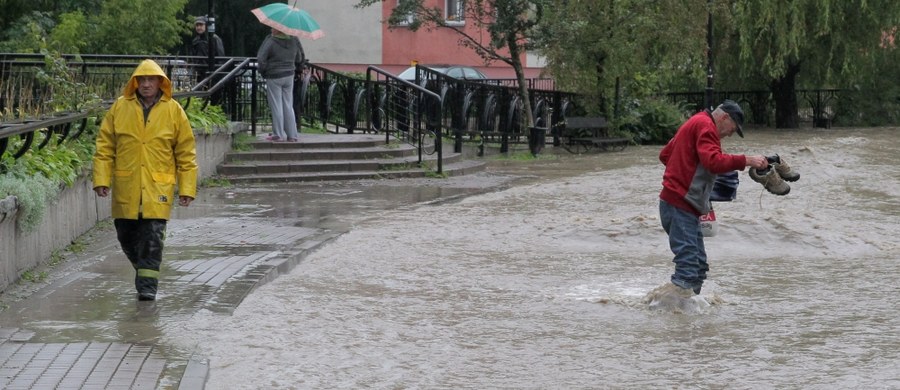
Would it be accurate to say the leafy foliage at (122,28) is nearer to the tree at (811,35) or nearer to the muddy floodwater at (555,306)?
the tree at (811,35)

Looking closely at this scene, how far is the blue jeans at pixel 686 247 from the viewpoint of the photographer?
9367mm

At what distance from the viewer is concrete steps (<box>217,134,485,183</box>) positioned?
18578 mm

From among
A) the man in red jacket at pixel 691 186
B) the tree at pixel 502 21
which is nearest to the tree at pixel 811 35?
the tree at pixel 502 21

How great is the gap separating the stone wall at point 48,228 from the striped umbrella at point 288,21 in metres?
6.75

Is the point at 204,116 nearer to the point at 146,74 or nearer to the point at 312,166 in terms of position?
the point at 312,166

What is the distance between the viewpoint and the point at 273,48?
19.5m

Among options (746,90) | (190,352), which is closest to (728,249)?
(190,352)

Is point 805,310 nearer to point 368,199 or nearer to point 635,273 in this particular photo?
point 635,273

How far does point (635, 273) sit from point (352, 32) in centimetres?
3270

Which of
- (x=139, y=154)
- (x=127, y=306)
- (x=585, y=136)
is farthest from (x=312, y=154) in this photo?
(x=127, y=306)

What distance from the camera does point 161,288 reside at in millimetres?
9633

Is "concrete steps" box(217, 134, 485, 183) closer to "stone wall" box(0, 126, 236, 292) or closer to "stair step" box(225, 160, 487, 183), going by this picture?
"stair step" box(225, 160, 487, 183)

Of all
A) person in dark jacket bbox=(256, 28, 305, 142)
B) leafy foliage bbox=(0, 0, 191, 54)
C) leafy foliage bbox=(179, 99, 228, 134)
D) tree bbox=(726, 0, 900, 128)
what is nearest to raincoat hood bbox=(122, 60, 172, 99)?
leafy foliage bbox=(179, 99, 228, 134)

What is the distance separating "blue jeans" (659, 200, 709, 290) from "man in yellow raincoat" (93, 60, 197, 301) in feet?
11.0
